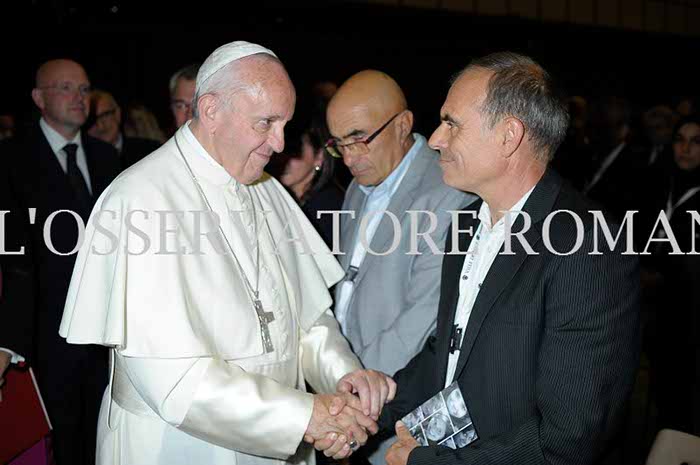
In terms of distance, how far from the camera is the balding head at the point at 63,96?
4012mm

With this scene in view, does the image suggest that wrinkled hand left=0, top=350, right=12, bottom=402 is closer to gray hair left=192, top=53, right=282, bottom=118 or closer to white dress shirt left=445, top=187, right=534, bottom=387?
gray hair left=192, top=53, right=282, bottom=118

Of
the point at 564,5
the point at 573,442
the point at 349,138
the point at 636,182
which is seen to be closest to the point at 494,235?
the point at 573,442

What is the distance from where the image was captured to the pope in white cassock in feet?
6.91

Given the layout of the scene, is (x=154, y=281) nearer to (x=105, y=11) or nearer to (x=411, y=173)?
(x=411, y=173)

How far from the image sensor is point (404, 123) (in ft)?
10.4

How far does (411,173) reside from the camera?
3100mm

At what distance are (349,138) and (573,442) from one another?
1.65 meters

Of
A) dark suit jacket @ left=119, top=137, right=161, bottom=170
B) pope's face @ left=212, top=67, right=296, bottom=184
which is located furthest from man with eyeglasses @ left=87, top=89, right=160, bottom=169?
pope's face @ left=212, top=67, right=296, bottom=184

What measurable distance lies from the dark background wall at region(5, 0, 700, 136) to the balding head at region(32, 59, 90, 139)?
192 centimetres

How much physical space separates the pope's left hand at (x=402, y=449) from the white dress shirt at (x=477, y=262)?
20 cm

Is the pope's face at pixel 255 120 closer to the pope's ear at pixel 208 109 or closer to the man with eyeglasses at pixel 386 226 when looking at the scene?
the pope's ear at pixel 208 109

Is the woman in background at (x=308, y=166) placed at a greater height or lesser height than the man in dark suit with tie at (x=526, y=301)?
greater

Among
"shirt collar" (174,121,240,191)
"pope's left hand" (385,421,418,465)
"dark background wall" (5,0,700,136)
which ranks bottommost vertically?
"pope's left hand" (385,421,418,465)

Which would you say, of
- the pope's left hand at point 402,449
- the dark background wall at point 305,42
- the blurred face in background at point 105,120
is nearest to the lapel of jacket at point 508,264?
the pope's left hand at point 402,449
